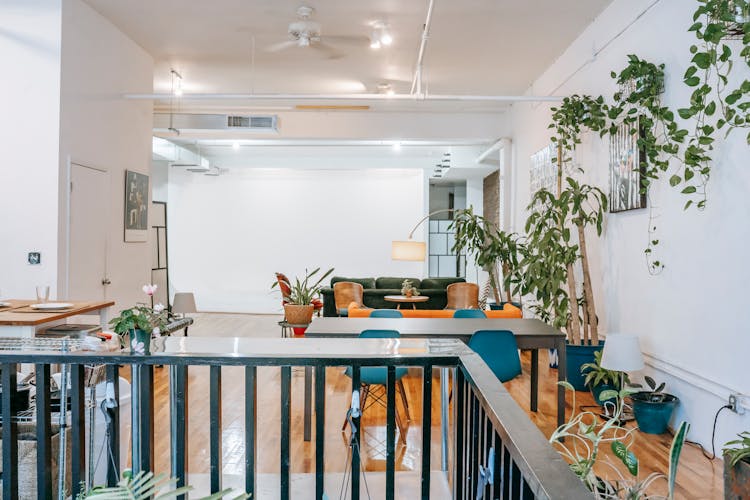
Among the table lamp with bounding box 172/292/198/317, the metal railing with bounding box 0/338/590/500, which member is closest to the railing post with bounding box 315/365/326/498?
the metal railing with bounding box 0/338/590/500

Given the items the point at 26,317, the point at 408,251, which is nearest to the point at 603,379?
the point at 26,317

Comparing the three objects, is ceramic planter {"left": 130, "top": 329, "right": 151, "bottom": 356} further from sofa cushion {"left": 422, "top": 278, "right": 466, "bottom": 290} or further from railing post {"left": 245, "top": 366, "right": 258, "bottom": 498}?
sofa cushion {"left": 422, "top": 278, "right": 466, "bottom": 290}

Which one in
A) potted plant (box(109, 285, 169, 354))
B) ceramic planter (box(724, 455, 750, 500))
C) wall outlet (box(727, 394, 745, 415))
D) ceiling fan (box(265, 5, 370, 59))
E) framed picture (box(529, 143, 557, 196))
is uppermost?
ceiling fan (box(265, 5, 370, 59))

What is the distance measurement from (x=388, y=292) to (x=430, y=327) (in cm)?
384

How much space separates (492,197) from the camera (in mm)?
11703

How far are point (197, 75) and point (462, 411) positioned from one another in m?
7.10

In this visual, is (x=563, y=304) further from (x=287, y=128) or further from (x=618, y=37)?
(x=287, y=128)

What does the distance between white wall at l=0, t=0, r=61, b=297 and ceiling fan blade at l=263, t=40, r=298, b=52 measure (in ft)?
7.24

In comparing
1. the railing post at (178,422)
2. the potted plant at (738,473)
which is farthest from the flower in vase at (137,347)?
the potted plant at (738,473)

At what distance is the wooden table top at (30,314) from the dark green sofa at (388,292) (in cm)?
376

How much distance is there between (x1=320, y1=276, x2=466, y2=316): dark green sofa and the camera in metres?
8.05

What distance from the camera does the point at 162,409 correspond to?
4590mm

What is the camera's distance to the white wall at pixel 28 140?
498 cm

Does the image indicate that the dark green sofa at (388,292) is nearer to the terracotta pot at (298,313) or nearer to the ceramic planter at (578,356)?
the terracotta pot at (298,313)
